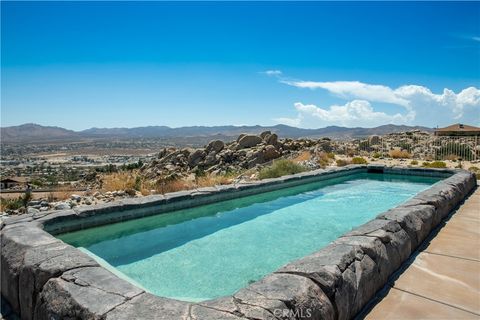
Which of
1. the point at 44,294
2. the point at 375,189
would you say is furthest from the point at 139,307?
the point at 375,189

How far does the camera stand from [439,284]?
300 cm

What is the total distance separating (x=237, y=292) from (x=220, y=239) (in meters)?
3.33

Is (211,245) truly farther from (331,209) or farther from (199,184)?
(199,184)

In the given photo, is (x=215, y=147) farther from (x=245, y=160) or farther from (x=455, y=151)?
(x=455, y=151)

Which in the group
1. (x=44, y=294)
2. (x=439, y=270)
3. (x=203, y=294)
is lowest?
(x=203, y=294)

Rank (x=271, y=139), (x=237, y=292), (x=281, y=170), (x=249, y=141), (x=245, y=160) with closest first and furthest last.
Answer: (x=237, y=292) < (x=281, y=170) < (x=245, y=160) < (x=271, y=139) < (x=249, y=141)

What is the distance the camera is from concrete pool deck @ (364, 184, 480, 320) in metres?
2.56

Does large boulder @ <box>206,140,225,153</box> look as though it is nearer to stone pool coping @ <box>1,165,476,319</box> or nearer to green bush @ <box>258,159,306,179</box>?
green bush @ <box>258,159,306,179</box>

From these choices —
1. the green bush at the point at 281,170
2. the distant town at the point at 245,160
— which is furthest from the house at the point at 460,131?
the green bush at the point at 281,170

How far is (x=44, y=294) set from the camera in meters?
2.41

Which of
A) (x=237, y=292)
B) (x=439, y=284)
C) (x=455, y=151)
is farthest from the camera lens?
(x=455, y=151)

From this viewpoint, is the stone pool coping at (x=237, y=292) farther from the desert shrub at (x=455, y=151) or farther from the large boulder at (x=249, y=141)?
the large boulder at (x=249, y=141)

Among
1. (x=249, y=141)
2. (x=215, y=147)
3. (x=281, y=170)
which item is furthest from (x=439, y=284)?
(x=215, y=147)

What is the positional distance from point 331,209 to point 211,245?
3.42 metres
